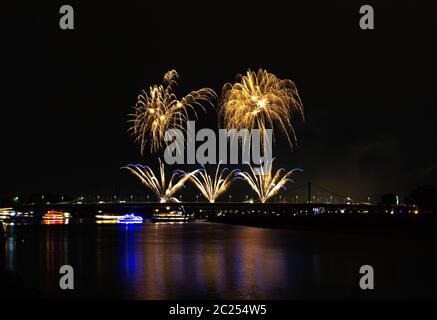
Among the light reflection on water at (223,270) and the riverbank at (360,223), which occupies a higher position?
the riverbank at (360,223)

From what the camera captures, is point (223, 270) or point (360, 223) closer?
point (223, 270)

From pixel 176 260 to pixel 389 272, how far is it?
1935 cm

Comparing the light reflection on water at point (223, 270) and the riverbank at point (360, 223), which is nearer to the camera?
the light reflection on water at point (223, 270)

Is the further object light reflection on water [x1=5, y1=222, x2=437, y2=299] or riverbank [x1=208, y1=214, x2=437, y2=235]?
riverbank [x1=208, y1=214, x2=437, y2=235]

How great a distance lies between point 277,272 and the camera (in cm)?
4831

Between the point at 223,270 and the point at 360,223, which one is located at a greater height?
the point at 360,223

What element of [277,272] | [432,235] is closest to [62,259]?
[277,272]

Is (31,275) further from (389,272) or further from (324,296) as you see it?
(389,272)

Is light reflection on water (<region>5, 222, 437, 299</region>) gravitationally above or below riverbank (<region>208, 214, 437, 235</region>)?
below

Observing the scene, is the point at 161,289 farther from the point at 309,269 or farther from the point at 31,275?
the point at 309,269

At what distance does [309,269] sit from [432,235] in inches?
1647
